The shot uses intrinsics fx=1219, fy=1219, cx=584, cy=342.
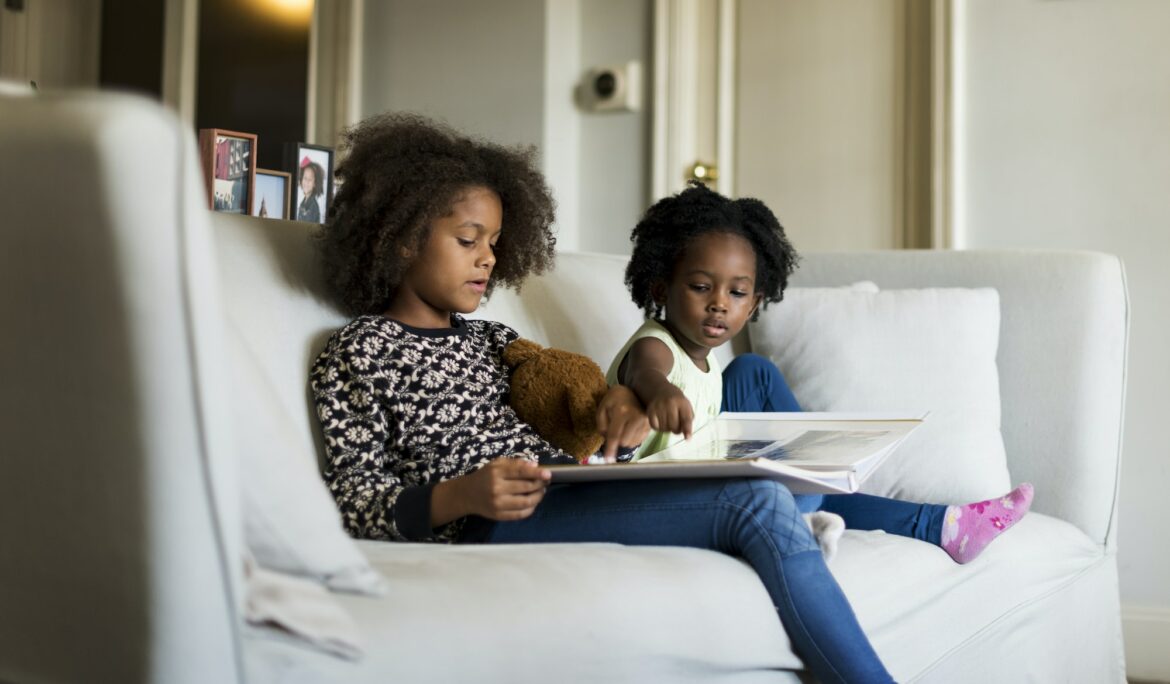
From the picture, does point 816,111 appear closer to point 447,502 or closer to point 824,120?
point 824,120

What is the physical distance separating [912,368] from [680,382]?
53cm

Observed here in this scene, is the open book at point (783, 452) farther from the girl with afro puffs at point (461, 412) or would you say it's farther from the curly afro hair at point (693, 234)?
the curly afro hair at point (693, 234)

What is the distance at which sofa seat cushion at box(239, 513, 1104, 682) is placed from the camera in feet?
3.24

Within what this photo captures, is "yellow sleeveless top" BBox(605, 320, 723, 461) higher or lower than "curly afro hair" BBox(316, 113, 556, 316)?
lower

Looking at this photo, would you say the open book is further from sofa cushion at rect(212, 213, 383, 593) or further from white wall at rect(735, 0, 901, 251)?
white wall at rect(735, 0, 901, 251)

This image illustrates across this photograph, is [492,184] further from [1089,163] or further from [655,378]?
[1089,163]

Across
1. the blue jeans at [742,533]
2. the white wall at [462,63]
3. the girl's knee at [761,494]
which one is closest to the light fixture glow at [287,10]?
the white wall at [462,63]

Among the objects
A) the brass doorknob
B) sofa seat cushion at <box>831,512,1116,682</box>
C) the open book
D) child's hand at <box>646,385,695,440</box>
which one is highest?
the brass doorknob

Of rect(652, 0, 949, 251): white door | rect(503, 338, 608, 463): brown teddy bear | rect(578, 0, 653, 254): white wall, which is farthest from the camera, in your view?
rect(578, 0, 653, 254): white wall

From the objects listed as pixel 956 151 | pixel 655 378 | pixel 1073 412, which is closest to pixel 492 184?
pixel 655 378

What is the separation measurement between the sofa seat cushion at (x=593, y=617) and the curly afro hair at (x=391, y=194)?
0.39m

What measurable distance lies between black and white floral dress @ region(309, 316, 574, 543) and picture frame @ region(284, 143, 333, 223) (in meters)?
0.43

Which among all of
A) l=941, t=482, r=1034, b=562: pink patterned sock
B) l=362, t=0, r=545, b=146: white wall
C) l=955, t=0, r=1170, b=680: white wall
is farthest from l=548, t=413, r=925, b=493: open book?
l=362, t=0, r=545, b=146: white wall

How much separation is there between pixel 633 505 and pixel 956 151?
179 cm
